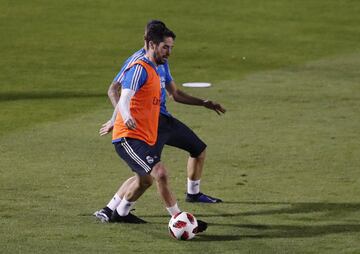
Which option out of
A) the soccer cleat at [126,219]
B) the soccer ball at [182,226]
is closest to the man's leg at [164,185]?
the soccer ball at [182,226]

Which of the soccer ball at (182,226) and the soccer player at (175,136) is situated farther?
the soccer player at (175,136)

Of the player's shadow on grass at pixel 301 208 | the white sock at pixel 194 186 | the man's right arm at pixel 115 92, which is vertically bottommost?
the player's shadow on grass at pixel 301 208

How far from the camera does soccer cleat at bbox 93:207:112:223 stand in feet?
43.0

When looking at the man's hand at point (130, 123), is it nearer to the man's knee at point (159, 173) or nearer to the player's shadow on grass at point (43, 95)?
the man's knee at point (159, 173)

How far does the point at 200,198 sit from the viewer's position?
1423cm

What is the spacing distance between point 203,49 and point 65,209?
44.2 feet

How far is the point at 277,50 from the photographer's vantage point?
26.8 m

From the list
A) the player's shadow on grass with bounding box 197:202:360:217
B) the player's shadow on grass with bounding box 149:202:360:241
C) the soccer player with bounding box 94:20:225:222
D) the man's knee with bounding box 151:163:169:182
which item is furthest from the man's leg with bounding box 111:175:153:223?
the player's shadow on grass with bounding box 197:202:360:217

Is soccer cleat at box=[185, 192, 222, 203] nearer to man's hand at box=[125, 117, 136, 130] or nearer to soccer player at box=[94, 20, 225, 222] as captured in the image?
soccer player at box=[94, 20, 225, 222]

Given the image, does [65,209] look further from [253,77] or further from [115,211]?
[253,77]

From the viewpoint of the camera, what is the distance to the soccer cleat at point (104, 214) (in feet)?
43.0

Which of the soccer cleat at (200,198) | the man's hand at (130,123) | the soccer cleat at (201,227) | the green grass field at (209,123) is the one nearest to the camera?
the man's hand at (130,123)

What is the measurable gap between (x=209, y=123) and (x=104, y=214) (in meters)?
6.43

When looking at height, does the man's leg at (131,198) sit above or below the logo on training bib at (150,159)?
below
